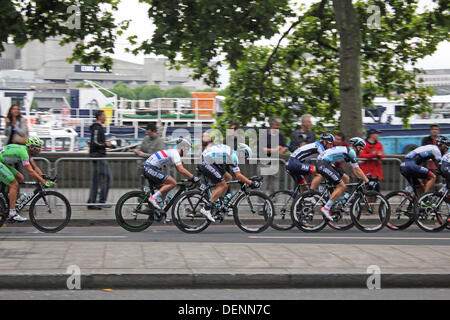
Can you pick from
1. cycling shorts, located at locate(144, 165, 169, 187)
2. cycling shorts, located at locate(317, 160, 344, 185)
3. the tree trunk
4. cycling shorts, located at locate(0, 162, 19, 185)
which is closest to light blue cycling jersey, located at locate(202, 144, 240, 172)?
cycling shorts, located at locate(144, 165, 169, 187)

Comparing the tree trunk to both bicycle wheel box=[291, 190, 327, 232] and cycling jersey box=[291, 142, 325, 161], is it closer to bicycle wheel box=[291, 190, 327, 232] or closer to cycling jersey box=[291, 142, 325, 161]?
cycling jersey box=[291, 142, 325, 161]

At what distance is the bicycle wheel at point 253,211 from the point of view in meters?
10.9

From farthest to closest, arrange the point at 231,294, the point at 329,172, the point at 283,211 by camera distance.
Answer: the point at 283,211 → the point at 329,172 → the point at 231,294

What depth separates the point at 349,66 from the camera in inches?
557

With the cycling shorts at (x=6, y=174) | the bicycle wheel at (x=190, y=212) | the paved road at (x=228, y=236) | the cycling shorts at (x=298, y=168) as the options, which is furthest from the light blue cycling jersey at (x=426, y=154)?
the cycling shorts at (x=6, y=174)

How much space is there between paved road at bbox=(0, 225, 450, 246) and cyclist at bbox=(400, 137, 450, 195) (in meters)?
0.89

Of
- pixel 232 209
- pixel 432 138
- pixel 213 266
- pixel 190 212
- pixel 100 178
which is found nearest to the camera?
pixel 213 266

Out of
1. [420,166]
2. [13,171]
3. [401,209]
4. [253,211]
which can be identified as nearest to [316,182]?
[253,211]

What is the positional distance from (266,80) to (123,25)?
388cm

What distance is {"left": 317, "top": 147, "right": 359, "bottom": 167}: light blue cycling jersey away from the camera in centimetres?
1106

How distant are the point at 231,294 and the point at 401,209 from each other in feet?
19.5

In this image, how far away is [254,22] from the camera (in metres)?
15.1

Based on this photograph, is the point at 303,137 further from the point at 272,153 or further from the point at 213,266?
the point at 213,266

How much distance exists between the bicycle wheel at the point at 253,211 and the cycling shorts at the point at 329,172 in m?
1.05
